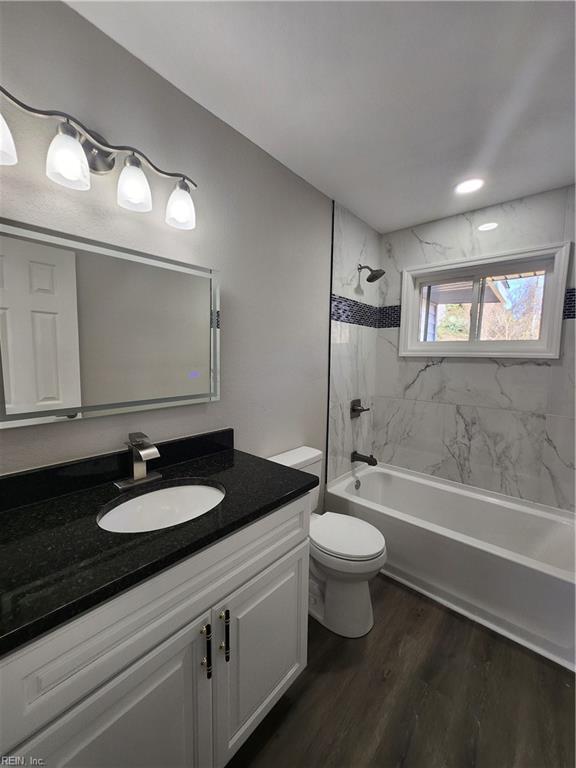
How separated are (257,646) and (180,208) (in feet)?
5.29

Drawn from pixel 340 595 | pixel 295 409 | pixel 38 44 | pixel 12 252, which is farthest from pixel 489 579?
pixel 38 44

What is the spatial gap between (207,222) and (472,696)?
236cm

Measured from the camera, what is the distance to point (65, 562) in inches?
27.5

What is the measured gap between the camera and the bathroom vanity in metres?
0.59

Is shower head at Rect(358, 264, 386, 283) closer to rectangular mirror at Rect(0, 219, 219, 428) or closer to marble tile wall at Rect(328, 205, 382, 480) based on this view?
marble tile wall at Rect(328, 205, 382, 480)

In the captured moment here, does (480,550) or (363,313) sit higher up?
(363,313)

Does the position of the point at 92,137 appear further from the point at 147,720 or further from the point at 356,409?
the point at 356,409

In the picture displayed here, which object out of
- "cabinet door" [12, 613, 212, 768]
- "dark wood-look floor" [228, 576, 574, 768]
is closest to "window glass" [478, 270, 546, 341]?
A: "dark wood-look floor" [228, 576, 574, 768]

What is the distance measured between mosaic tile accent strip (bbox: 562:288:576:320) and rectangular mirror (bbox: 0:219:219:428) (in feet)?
6.81

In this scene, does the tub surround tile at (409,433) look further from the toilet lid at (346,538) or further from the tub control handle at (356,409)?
the toilet lid at (346,538)

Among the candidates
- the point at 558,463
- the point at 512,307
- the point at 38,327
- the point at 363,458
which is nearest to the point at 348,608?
the point at 363,458

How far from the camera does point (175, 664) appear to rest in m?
0.80

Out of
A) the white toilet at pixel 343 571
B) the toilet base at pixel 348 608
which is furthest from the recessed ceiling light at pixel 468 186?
the toilet base at pixel 348 608

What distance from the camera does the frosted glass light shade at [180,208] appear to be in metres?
1.22
